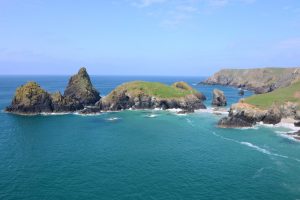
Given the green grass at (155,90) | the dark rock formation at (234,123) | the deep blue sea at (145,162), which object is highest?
the green grass at (155,90)

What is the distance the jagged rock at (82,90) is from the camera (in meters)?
166

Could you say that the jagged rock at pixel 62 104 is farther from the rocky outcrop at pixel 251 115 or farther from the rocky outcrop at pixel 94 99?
the rocky outcrop at pixel 251 115

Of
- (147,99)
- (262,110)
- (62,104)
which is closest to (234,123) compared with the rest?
(262,110)

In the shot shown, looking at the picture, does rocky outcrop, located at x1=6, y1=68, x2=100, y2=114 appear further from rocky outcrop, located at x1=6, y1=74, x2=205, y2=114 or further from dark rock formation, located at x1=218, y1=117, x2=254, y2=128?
dark rock formation, located at x1=218, y1=117, x2=254, y2=128

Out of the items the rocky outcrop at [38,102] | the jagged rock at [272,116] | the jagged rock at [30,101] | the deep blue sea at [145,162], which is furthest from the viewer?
the rocky outcrop at [38,102]

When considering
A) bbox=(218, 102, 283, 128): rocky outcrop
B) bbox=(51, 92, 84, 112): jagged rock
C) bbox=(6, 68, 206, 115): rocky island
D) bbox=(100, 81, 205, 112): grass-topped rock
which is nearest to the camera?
bbox=(218, 102, 283, 128): rocky outcrop

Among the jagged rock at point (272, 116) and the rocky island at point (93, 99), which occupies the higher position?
the rocky island at point (93, 99)

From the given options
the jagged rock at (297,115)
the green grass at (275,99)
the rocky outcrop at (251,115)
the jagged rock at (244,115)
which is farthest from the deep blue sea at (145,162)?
the green grass at (275,99)

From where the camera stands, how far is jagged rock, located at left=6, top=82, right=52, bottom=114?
141875 mm

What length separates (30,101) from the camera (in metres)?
144

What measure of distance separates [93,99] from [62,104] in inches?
948

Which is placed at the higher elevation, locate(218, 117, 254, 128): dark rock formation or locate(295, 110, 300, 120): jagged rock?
locate(295, 110, 300, 120): jagged rock

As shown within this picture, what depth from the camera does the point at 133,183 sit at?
62031 mm

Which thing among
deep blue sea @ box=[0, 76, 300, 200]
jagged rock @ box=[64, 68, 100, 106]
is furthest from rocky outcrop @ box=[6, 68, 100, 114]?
deep blue sea @ box=[0, 76, 300, 200]
